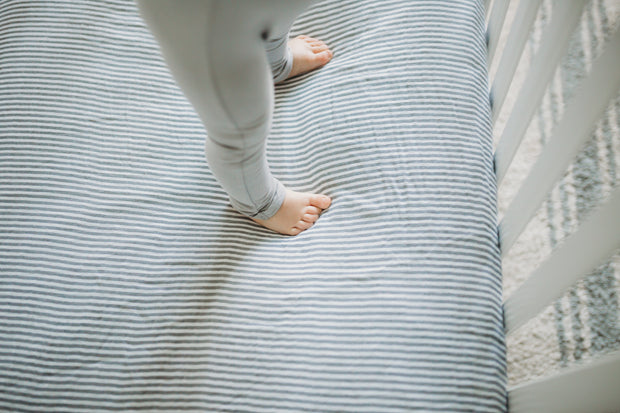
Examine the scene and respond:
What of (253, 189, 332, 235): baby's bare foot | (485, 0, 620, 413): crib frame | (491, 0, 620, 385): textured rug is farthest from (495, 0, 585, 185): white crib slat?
(253, 189, 332, 235): baby's bare foot

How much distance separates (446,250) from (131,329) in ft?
1.65

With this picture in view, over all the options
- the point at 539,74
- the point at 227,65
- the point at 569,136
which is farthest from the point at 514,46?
the point at 227,65

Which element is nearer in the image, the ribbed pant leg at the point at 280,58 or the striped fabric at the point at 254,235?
the striped fabric at the point at 254,235

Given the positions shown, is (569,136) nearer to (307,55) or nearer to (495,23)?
(495,23)

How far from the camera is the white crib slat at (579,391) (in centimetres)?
35

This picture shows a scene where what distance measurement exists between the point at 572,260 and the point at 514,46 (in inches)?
15.2

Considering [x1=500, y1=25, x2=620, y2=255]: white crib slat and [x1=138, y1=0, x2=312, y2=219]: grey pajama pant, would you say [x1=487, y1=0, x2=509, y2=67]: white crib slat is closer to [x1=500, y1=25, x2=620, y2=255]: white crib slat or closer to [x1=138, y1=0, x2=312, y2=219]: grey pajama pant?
[x1=500, y1=25, x2=620, y2=255]: white crib slat

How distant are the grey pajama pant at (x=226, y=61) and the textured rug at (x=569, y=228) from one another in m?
0.50

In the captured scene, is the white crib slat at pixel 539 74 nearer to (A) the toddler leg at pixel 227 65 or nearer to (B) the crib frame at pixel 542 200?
(B) the crib frame at pixel 542 200

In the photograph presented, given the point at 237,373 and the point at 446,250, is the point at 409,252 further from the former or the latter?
the point at 237,373

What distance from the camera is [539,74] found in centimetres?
55

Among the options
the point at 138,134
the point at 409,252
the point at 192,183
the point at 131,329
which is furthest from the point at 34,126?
the point at 409,252

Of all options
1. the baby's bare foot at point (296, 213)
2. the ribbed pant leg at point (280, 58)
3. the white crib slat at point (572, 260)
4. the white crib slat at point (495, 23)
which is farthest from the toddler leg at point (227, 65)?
the white crib slat at point (495, 23)

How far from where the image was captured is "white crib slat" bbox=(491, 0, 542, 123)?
594 millimetres
